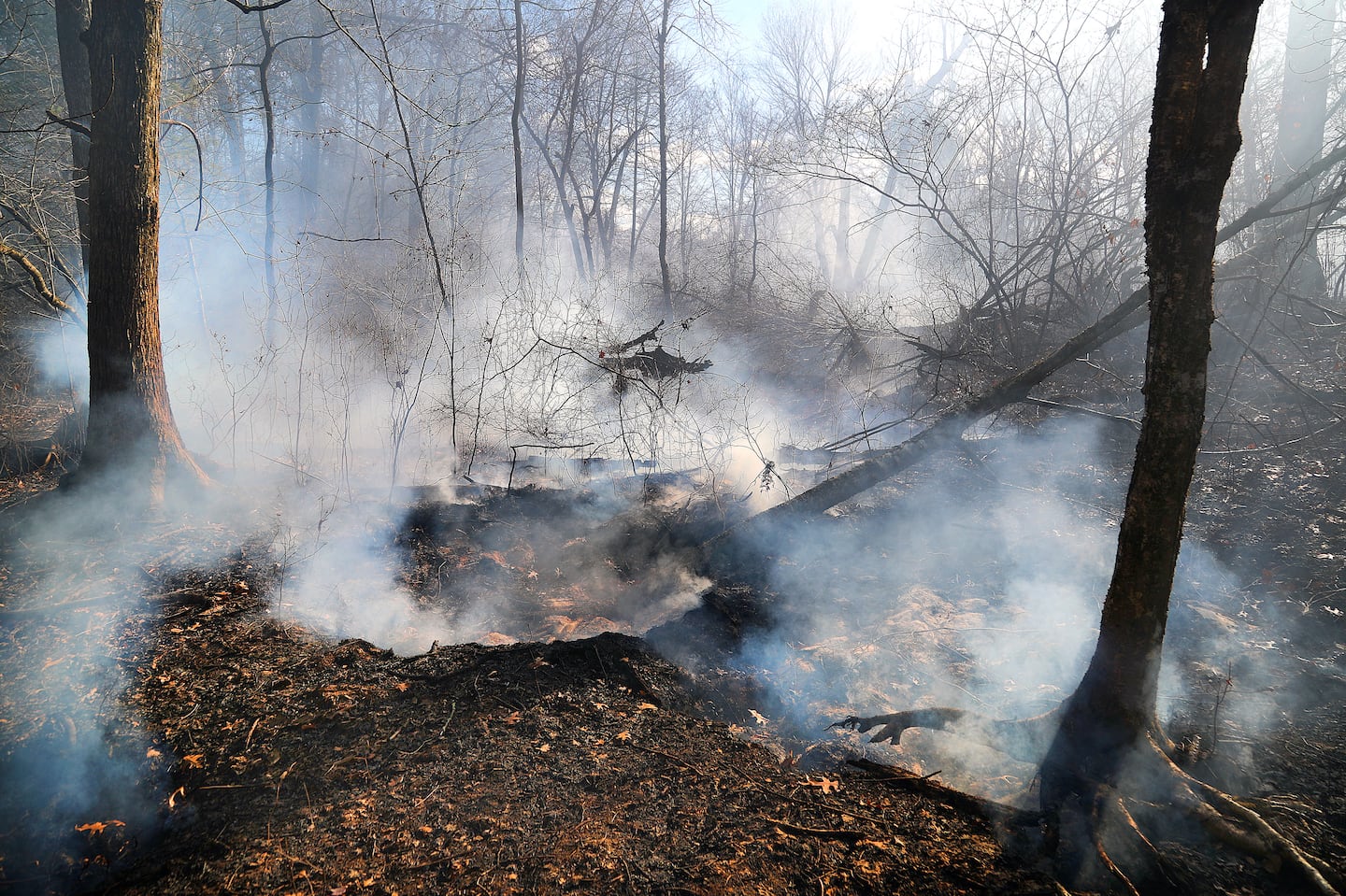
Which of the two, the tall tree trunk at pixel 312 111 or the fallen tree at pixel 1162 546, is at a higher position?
the tall tree trunk at pixel 312 111

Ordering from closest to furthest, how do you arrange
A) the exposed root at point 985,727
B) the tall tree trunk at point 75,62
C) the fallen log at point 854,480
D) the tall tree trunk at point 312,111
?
the exposed root at point 985,727 → the fallen log at point 854,480 → the tall tree trunk at point 75,62 → the tall tree trunk at point 312,111

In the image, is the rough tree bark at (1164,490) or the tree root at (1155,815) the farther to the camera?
the rough tree bark at (1164,490)

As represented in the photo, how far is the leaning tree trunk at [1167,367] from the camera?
94.3 inches

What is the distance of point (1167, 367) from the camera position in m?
2.55

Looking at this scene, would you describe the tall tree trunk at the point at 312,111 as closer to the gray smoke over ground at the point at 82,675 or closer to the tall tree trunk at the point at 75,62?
the tall tree trunk at the point at 75,62

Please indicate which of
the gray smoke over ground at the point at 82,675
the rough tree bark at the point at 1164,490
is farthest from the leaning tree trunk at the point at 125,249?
the rough tree bark at the point at 1164,490

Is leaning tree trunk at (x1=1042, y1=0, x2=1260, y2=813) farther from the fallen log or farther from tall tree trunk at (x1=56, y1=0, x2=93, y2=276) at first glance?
tall tree trunk at (x1=56, y1=0, x2=93, y2=276)

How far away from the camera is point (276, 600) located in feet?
13.1

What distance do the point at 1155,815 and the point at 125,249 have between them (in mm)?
6594

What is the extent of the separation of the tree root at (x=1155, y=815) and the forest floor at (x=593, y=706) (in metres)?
0.08

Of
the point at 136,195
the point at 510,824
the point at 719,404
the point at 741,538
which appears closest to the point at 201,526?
the point at 136,195

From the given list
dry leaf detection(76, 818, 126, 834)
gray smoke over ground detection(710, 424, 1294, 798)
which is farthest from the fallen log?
dry leaf detection(76, 818, 126, 834)

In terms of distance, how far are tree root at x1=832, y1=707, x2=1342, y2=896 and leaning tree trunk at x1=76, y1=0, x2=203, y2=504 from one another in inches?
230

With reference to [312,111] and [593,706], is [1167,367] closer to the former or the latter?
[593,706]
